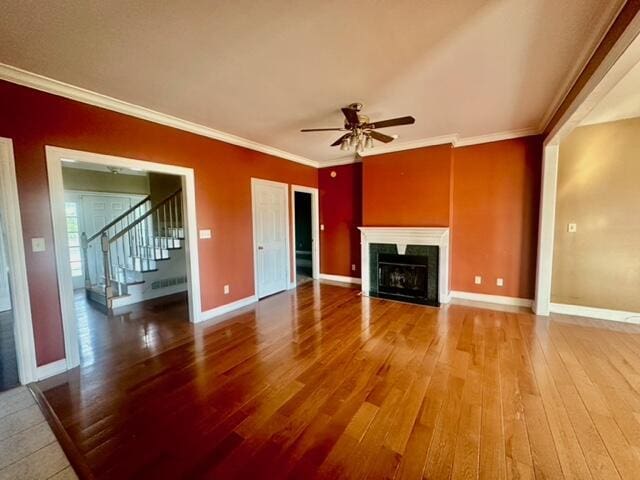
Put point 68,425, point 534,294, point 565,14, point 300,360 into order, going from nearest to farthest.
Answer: point 565,14
point 68,425
point 300,360
point 534,294

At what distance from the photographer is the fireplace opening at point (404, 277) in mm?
4480

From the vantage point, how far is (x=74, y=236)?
5.66 metres

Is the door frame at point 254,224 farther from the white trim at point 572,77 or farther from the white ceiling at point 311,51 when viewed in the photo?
the white trim at point 572,77

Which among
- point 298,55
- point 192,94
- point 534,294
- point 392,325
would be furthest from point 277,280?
point 534,294

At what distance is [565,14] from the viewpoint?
65.9 inches

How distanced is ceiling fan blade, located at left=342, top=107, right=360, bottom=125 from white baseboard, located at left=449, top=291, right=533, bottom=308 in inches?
134

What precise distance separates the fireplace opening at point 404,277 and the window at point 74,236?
6.40 m

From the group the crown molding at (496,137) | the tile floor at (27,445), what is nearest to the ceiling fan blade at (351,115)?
the crown molding at (496,137)

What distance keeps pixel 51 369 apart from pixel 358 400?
9.33 ft

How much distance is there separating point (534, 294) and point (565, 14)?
3.65 metres

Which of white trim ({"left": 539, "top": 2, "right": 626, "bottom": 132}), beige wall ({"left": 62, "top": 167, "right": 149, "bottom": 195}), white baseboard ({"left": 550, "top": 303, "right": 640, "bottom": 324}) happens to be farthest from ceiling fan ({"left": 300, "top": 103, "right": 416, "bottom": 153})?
beige wall ({"left": 62, "top": 167, "right": 149, "bottom": 195})

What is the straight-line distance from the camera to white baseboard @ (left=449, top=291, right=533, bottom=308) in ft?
13.5

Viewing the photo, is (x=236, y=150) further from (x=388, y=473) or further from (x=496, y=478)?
(x=496, y=478)

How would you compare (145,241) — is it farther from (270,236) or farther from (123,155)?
(123,155)
